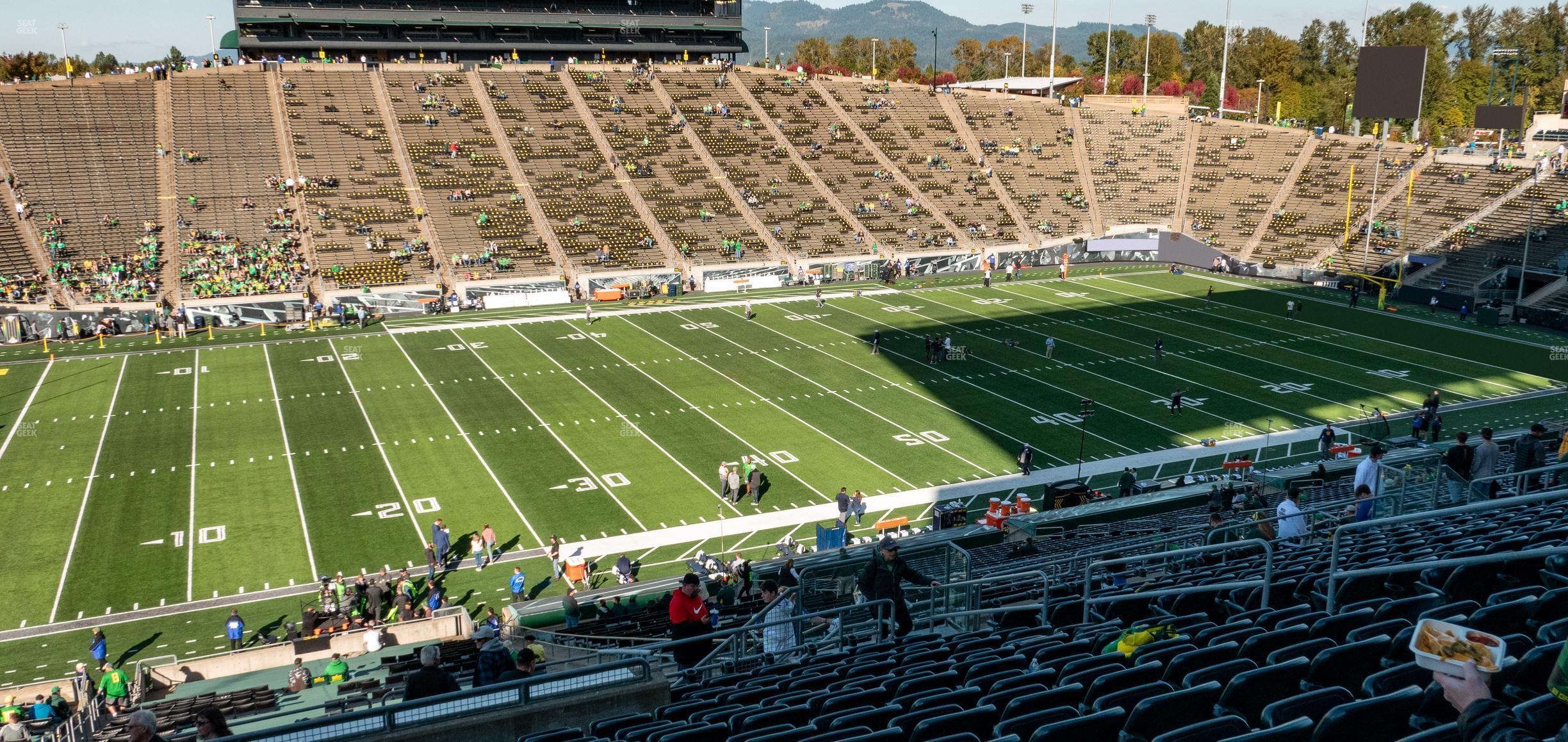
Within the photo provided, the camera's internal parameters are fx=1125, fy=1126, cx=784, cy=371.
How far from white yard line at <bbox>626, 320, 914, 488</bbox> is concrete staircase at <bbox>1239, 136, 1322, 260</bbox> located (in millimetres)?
33456

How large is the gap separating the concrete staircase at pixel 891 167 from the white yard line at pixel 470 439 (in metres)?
30.7

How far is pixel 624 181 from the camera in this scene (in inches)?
2484

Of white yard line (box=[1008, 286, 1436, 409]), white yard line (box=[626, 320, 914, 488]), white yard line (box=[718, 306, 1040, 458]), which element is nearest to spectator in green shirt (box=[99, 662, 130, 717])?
white yard line (box=[626, 320, 914, 488])

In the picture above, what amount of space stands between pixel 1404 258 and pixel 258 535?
168ft

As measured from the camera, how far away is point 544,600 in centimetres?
2191

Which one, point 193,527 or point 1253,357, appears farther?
point 1253,357

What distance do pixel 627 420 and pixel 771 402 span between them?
15.2ft

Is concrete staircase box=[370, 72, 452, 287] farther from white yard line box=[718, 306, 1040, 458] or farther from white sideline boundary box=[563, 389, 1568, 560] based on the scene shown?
white sideline boundary box=[563, 389, 1568, 560]

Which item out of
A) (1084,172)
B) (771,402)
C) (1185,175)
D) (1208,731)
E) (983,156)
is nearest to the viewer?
(1208,731)

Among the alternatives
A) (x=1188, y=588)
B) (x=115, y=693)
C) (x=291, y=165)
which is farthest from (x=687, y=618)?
(x=291, y=165)

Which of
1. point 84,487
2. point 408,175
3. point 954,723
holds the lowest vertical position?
point 84,487

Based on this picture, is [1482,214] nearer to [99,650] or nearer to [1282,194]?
[1282,194]

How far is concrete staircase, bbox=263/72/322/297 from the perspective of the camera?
165 feet

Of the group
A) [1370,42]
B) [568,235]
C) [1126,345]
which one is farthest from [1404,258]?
[1370,42]
